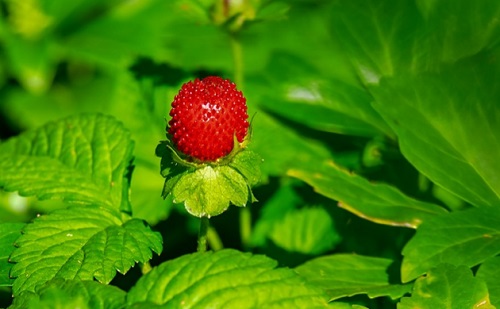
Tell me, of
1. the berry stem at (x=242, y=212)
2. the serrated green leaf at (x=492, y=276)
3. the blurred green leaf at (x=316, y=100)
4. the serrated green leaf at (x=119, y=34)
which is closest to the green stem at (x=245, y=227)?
the berry stem at (x=242, y=212)

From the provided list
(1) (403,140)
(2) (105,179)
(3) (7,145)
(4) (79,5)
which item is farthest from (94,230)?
(4) (79,5)

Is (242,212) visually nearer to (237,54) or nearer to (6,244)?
(237,54)

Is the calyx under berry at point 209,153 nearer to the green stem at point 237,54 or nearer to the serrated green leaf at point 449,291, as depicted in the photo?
the serrated green leaf at point 449,291

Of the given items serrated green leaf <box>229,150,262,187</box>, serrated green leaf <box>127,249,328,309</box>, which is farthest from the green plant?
serrated green leaf <box>229,150,262,187</box>

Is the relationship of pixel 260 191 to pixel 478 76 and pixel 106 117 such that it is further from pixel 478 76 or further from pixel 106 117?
pixel 478 76

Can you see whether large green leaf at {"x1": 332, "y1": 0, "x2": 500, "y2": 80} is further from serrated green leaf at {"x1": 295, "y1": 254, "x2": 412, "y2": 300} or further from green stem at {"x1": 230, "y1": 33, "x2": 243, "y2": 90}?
serrated green leaf at {"x1": 295, "y1": 254, "x2": 412, "y2": 300}

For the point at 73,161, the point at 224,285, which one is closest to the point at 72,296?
the point at 224,285
